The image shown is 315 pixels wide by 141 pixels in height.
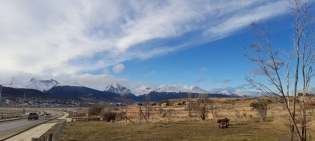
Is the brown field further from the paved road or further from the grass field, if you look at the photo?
the paved road

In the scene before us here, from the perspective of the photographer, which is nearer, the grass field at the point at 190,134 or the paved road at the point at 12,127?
the grass field at the point at 190,134

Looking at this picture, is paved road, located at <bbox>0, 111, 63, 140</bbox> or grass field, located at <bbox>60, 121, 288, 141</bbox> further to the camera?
paved road, located at <bbox>0, 111, 63, 140</bbox>

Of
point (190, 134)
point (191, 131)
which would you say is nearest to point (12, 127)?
point (191, 131)

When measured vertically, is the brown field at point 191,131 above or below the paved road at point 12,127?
above

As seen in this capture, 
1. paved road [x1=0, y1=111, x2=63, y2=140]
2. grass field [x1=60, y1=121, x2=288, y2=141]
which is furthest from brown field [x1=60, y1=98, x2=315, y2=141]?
paved road [x1=0, y1=111, x2=63, y2=140]

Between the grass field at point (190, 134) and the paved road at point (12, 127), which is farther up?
the grass field at point (190, 134)

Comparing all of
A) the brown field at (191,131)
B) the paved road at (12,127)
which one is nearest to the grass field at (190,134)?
the brown field at (191,131)

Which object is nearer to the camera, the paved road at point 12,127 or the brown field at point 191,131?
the brown field at point 191,131

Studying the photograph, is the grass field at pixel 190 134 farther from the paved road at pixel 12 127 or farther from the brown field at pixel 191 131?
the paved road at pixel 12 127

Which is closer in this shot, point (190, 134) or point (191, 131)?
point (190, 134)

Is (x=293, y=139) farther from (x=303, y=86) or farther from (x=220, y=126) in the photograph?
(x=220, y=126)

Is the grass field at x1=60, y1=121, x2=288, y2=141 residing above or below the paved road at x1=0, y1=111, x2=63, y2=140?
above

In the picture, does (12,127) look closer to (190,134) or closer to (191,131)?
(191,131)

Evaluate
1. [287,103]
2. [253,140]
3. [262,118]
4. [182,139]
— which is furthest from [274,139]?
[262,118]
